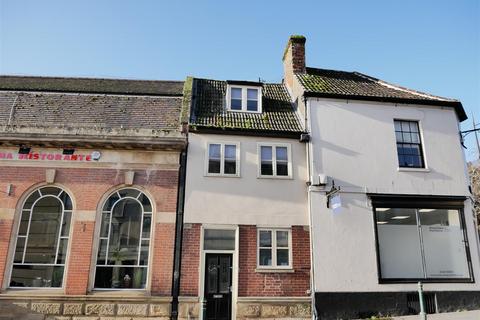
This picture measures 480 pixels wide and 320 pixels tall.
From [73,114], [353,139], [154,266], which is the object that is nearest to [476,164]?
[353,139]

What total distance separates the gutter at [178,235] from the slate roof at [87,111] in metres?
1.12

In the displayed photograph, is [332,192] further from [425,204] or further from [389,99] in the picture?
[389,99]

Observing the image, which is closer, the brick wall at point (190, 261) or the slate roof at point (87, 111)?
the brick wall at point (190, 261)

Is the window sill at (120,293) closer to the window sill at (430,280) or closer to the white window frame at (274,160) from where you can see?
the white window frame at (274,160)

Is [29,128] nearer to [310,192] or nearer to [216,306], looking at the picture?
[216,306]

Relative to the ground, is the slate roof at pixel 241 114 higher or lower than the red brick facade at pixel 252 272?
higher

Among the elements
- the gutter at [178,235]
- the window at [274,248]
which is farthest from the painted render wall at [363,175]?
the gutter at [178,235]

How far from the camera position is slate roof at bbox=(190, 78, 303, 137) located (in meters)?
13.4

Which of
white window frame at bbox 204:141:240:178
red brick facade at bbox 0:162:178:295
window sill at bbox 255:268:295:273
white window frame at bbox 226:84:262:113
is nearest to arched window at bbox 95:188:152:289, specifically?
red brick facade at bbox 0:162:178:295

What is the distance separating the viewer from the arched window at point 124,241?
39.0 feet

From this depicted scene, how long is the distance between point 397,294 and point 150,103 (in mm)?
11315

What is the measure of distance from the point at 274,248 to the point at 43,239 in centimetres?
759

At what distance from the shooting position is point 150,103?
1475 centimetres

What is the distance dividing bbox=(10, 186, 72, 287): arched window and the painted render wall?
8282mm
